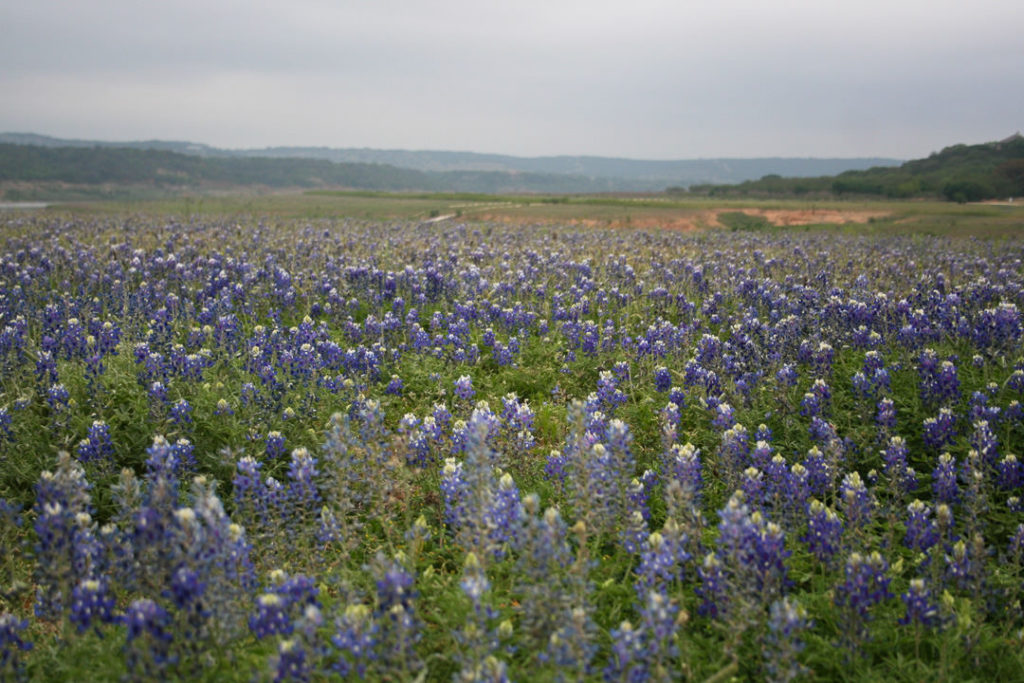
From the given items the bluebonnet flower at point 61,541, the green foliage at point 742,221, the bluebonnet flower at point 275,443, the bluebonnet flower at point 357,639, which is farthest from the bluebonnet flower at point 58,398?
the green foliage at point 742,221

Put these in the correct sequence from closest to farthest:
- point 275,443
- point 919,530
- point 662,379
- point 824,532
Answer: point 824,532 < point 919,530 < point 275,443 < point 662,379

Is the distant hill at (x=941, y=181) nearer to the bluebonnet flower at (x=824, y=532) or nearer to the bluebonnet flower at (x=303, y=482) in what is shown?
the bluebonnet flower at (x=824, y=532)

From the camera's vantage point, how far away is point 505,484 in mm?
4328

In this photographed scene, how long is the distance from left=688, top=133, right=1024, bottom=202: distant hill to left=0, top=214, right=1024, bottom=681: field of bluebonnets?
3130cm

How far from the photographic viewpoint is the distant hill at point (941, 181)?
3678 cm

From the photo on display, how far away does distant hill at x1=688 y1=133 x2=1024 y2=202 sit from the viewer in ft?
121

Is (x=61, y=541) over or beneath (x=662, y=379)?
beneath

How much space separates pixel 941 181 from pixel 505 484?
163ft

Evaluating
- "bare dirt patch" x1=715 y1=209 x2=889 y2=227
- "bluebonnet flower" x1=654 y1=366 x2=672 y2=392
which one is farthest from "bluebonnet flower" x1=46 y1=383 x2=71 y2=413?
"bare dirt patch" x1=715 y1=209 x2=889 y2=227

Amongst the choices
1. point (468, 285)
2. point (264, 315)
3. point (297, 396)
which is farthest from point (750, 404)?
point (264, 315)

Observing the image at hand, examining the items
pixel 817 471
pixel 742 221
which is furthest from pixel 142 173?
pixel 817 471

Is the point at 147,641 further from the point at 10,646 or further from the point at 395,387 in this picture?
the point at 395,387

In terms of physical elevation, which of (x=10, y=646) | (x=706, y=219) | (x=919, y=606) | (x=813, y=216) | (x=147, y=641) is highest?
(x=813, y=216)

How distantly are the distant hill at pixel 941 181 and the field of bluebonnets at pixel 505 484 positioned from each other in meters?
31.3
